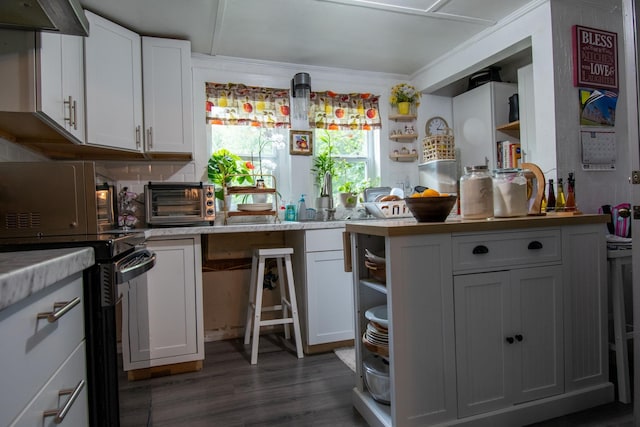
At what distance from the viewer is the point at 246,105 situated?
10.4 ft

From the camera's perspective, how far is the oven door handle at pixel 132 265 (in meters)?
1.20

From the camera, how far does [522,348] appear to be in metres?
1.62

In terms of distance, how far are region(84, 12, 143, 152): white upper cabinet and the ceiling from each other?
0.13 meters

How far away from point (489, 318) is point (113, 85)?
2.63m

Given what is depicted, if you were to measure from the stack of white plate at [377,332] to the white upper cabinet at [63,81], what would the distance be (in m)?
1.77

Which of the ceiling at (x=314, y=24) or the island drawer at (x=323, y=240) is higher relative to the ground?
the ceiling at (x=314, y=24)

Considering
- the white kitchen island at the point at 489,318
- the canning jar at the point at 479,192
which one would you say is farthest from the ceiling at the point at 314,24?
the white kitchen island at the point at 489,318

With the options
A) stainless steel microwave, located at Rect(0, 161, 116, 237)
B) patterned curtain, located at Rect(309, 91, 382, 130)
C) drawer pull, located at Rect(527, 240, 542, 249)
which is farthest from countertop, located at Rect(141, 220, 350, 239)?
patterned curtain, located at Rect(309, 91, 382, 130)

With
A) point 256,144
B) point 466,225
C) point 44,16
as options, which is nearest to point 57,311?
point 44,16

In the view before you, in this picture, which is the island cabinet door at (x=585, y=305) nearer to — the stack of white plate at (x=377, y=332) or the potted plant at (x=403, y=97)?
the stack of white plate at (x=377, y=332)

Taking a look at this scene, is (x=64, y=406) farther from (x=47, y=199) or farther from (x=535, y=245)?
(x=535, y=245)

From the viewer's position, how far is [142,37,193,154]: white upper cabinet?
2.65 meters

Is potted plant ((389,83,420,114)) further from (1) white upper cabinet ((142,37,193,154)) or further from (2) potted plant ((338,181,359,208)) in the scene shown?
(1) white upper cabinet ((142,37,193,154))

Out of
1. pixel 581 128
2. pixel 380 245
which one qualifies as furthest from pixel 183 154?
pixel 581 128
